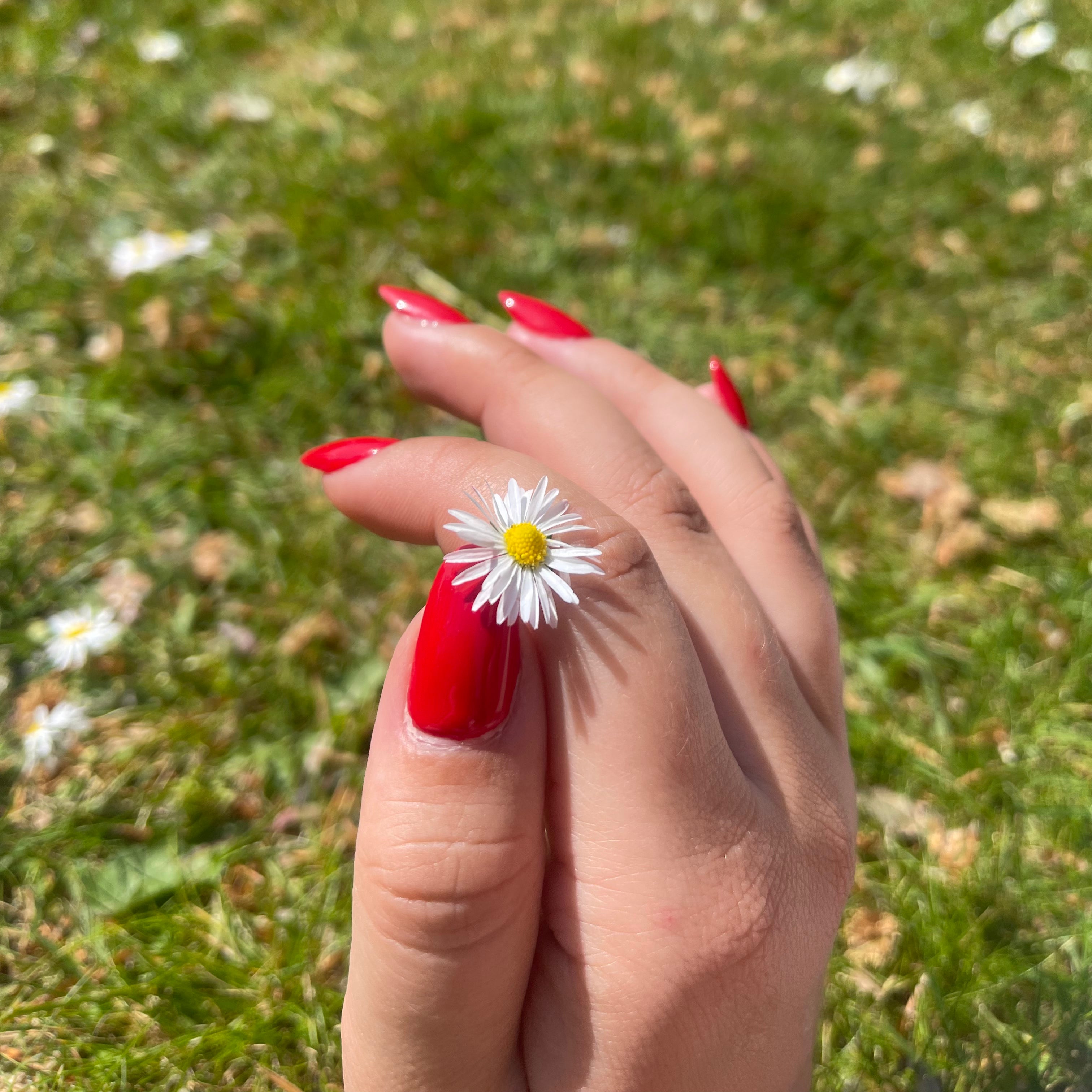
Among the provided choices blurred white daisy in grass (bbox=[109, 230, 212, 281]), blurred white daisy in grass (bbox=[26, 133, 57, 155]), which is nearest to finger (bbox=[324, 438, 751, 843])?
blurred white daisy in grass (bbox=[109, 230, 212, 281])

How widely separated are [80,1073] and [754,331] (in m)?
2.81

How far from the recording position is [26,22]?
3889 mm

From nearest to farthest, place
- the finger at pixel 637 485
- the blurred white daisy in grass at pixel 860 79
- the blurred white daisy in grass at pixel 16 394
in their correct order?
the finger at pixel 637 485 < the blurred white daisy in grass at pixel 16 394 < the blurred white daisy in grass at pixel 860 79

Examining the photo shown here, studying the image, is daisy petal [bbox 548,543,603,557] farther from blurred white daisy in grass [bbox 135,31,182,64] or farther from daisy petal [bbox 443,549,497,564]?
blurred white daisy in grass [bbox 135,31,182,64]

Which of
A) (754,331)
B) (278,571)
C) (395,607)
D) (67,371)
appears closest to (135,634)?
(278,571)

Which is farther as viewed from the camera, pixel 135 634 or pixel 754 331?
pixel 754 331

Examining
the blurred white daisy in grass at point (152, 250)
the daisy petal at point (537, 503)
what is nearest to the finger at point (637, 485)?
the daisy petal at point (537, 503)

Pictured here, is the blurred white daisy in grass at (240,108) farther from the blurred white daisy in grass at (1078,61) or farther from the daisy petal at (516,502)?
the blurred white daisy in grass at (1078,61)

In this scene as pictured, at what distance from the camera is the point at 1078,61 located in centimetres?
403

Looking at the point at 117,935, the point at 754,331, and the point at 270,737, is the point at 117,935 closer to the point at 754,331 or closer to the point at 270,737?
the point at 270,737

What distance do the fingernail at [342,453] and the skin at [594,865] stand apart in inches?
5.5

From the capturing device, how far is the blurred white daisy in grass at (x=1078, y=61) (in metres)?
4.02

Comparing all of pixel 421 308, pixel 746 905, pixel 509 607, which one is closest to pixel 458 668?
pixel 509 607

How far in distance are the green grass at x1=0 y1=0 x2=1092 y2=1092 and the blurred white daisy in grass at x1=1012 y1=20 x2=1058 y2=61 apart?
10 cm
